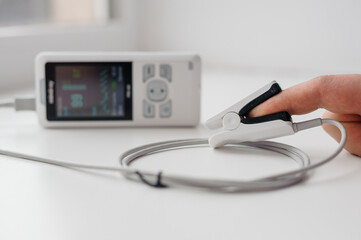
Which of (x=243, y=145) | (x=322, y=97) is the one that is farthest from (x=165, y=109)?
(x=322, y=97)

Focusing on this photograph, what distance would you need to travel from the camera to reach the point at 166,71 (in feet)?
2.98

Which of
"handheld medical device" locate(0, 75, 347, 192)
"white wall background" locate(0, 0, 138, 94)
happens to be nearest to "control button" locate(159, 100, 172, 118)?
"handheld medical device" locate(0, 75, 347, 192)

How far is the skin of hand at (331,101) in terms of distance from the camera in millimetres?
685

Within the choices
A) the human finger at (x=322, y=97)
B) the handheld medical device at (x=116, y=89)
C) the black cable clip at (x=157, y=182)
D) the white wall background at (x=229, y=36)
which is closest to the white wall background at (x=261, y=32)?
the white wall background at (x=229, y=36)

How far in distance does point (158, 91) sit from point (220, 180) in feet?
1.14

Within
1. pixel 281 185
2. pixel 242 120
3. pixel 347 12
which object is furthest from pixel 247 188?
pixel 347 12

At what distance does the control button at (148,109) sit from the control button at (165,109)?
0.01 m

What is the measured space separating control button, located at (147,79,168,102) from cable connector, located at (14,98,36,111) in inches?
7.9

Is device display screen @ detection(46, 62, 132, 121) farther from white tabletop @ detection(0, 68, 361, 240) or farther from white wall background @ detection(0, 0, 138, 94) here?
white wall background @ detection(0, 0, 138, 94)

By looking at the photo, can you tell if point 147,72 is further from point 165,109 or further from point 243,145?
point 243,145

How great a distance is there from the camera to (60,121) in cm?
91

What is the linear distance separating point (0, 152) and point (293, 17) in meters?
0.98

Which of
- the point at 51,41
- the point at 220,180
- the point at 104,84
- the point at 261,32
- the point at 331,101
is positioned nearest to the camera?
the point at 220,180

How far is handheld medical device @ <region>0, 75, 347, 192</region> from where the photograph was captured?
0.60 m
